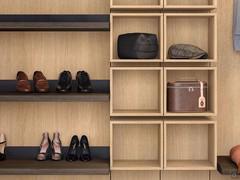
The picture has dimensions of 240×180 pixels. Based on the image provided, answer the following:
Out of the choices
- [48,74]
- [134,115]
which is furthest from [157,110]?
[48,74]

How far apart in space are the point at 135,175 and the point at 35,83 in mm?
1195

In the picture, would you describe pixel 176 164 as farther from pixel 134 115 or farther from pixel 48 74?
pixel 48 74

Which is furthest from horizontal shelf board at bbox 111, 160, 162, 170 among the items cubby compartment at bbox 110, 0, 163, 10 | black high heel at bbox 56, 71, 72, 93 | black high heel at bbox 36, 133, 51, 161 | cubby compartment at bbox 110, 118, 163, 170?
cubby compartment at bbox 110, 0, 163, 10

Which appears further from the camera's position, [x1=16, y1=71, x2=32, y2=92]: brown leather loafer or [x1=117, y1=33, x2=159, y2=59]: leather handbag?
[x1=16, y1=71, x2=32, y2=92]: brown leather loafer

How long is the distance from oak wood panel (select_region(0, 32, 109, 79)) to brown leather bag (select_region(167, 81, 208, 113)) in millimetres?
654

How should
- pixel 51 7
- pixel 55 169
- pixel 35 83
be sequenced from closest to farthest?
pixel 55 169
pixel 35 83
pixel 51 7

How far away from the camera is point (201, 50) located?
3676 millimetres

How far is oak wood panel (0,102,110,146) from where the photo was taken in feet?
12.8

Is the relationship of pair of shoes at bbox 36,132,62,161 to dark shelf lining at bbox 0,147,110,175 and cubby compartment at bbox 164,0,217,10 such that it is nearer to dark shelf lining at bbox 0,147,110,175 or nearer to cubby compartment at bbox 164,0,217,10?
dark shelf lining at bbox 0,147,110,175

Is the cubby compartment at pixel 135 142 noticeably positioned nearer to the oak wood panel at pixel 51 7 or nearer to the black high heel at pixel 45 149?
the black high heel at pixel 45 149

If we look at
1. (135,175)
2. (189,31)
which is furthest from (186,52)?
(135,175)

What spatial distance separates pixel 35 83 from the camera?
375 cm

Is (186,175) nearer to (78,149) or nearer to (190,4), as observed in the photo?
(78,149)

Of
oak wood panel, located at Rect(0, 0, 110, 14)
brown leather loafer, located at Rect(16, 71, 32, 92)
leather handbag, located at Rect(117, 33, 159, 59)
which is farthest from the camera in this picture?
oak wood panel, located at Rect(0, 0, 110, 14)
